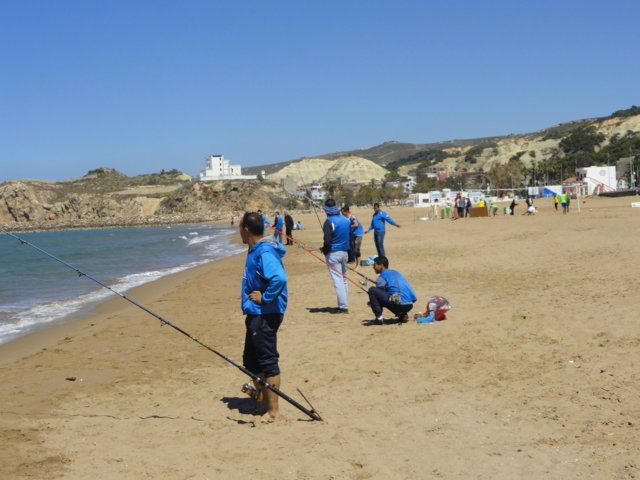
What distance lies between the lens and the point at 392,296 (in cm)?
829

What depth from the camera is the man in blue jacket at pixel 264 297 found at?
4.93 metres

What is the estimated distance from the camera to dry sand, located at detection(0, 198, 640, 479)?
4.14 metres

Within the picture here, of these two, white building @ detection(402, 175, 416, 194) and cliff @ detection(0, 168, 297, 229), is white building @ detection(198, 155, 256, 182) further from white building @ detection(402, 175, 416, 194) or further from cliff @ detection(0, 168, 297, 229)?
white building @ detection(402, 175, 416, 194)

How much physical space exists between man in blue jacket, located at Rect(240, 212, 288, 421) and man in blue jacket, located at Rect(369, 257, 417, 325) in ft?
11.1

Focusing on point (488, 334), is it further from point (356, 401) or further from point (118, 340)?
point (118, 340)

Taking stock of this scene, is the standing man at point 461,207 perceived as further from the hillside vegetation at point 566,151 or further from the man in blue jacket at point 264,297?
the hillside vegetation at point 566,151

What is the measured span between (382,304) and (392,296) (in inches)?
7.6

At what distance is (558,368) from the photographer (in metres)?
5.75

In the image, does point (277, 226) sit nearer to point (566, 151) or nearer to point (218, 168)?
point (566, 151)

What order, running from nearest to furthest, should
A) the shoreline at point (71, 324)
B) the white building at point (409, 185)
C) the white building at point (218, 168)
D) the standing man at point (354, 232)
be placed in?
the shoreline at point (71, 324)
the standing man at point (354, 232)
the white building at point (409, 185)
the white building at point (218, 168)

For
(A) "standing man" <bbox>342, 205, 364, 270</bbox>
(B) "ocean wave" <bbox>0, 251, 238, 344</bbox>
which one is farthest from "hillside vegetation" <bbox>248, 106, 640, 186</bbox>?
(B) "ocean wave" <bbox>0, 251, 238, 344</bbox>

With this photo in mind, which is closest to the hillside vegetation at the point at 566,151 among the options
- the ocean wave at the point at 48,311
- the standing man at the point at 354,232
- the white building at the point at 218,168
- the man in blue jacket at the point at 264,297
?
the white building at the point at 218,168

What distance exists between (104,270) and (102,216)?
114m

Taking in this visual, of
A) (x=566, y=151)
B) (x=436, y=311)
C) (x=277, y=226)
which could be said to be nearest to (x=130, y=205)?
(x=566, y=151)
